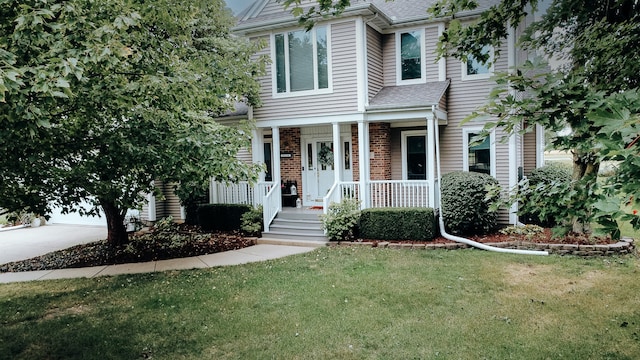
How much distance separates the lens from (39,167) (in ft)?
18.3

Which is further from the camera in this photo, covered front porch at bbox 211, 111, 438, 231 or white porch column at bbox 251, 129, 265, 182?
white porch column at bbox 251, 129, 265, 182

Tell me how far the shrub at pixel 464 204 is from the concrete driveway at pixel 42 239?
1017 centimetres

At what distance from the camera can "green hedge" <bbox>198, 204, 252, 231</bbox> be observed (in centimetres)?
1266

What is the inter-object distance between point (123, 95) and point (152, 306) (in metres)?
3.30

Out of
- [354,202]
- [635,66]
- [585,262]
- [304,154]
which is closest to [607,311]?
[585,262]

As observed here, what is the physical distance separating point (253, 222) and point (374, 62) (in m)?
5.70

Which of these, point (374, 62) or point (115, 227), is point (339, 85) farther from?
point (115, 227)

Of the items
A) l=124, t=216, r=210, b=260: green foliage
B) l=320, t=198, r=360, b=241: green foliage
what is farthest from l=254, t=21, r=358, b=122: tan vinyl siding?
l=124, t=216, r=210, b=260: green foliage

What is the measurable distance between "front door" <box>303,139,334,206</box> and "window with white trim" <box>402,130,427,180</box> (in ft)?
7.63

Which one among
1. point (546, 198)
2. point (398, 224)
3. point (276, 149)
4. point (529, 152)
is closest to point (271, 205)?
point (276, 149)

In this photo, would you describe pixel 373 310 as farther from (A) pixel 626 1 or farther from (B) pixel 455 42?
(A) pixel 626 1

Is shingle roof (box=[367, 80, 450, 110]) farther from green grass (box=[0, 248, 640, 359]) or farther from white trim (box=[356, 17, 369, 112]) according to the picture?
green grass (box=[0, 248, 640, 359])

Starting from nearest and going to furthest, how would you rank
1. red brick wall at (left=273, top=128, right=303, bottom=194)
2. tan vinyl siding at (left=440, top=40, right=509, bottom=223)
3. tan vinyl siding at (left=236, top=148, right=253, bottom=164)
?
tan vinyl siding at (left=440, top=40, right=509, bottom=223)
red brick wall at (left=273, top=128, right=303, bottom=194)
tan vinyl siding at (left=236, top=148, right=253, bottom=164)

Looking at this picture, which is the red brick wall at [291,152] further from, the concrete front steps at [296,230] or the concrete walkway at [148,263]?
the concrete walkway at [148,263]
